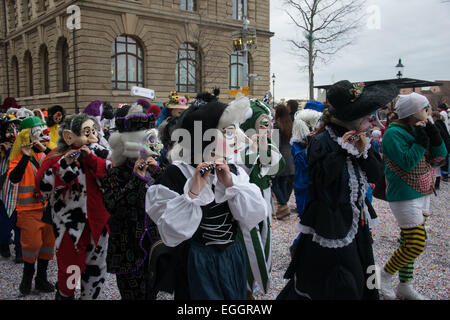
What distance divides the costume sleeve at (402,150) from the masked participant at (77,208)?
272cm

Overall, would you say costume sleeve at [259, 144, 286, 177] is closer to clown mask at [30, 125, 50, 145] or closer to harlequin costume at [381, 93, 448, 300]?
harlequin costume at [381, 93, 448, 300]

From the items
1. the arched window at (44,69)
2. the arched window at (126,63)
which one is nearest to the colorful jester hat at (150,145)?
the arched window at (126,63)

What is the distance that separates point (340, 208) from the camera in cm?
272

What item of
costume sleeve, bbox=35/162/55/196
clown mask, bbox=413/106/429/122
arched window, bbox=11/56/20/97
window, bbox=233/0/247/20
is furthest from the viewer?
arched window, bbox=11/56/20/97

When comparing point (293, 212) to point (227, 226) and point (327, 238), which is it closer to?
point (327, 238)

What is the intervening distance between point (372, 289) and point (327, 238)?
0.57 metres

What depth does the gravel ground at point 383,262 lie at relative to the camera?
152 inches

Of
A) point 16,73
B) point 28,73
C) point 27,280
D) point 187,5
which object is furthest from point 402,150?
point 16,73

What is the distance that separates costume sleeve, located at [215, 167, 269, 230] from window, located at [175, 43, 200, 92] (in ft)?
73.8

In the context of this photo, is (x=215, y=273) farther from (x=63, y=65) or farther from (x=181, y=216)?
(x=63, y=65)

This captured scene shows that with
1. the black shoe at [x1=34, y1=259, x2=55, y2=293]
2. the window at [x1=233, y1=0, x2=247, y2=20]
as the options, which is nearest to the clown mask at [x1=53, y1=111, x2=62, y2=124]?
the black shoe at [x1=34, y1=259, x2=55, y2=293]

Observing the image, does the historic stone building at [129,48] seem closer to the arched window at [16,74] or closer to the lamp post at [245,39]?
the arched window at [16,74]

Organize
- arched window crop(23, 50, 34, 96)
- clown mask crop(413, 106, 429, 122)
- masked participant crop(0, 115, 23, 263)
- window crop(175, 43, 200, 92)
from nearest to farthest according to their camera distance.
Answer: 1. clown mask crop(413, 106, 429, 122)
2. masked participant crop(0, 115, 23, 263)
3. window crop(175, 43, 200, 92)
4. arched window crop(23, 50, 34, 96)

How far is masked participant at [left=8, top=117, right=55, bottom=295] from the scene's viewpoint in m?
3.88
